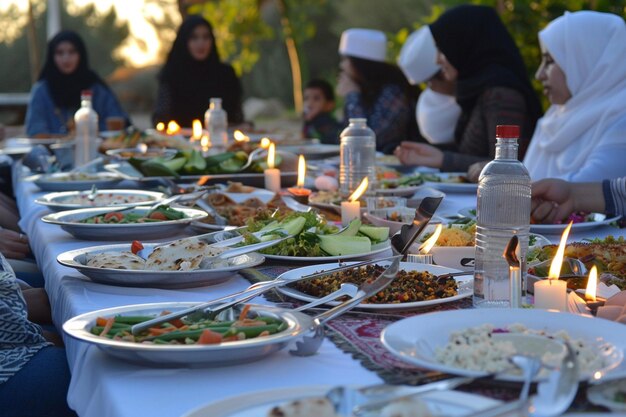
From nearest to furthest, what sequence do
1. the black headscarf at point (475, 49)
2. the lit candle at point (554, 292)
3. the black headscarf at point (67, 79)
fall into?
the lit candle at point (554, 292) → the black headscarf at point (475, 49) → the black headscarf at point (67, 79)

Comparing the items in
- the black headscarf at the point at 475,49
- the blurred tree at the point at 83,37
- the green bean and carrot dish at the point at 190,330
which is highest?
the blurred tree at the point at 83,37

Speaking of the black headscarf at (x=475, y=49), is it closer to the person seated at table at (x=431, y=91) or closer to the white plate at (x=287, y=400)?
the person seated at table at (x=431, y=91)

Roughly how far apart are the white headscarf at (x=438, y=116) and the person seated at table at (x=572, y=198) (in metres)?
3.34

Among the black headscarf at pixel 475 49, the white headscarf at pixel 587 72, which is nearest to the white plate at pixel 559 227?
the white headscarf at pixel 587 72

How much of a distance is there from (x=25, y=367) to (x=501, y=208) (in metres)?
1.07

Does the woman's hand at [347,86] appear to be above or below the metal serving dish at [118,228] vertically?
above

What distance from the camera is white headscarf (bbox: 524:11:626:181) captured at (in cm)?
411

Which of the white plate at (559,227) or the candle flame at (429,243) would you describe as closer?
the candle flame at (429,243)

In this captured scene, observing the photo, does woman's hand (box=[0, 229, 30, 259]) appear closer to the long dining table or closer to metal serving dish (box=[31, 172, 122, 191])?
metal serving dish (box=[31, 172, 122, 191])

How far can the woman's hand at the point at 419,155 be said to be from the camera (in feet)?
15.2

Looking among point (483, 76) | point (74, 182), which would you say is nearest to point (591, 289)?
point (74, 182)

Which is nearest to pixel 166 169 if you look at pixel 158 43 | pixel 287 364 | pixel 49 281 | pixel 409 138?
A: pixel 49 281

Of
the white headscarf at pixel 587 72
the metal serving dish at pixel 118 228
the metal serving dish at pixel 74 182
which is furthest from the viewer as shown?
the white headscarf at pixel 587 72

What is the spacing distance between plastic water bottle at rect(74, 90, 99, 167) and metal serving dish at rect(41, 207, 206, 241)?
2.17 metres
